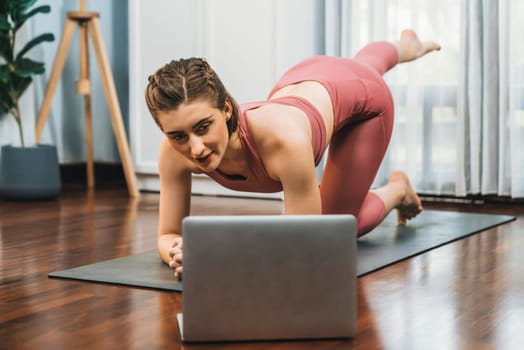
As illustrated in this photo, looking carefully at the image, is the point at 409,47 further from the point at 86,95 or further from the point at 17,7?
the point at 86,95

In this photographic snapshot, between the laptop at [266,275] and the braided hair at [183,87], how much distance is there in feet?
0.85

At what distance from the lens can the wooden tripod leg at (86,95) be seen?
12.8 feet

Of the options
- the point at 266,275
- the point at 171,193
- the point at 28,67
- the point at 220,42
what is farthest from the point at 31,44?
the point at 266,275

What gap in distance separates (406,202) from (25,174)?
5.82 ft

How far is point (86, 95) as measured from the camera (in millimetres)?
4094

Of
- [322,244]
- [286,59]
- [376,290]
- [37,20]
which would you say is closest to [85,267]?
[376,290]

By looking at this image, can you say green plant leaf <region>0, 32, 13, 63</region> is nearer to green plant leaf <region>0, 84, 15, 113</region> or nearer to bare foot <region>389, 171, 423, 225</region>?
green plant leaf <region>0, 84, 15, 113</region>

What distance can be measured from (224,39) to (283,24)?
30cm

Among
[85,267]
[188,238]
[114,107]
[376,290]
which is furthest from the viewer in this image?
[114,107]

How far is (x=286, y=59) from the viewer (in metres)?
3.57

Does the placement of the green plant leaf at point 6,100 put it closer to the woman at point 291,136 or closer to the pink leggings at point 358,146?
the woman at point 291,136

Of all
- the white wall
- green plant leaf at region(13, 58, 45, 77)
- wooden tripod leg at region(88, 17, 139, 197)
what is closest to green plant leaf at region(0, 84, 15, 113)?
green plant leaf at region(13, 58, 45, 77)

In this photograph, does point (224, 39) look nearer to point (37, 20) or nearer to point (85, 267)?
point (37, 20)

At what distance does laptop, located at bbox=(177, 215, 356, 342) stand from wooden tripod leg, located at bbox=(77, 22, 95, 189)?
2.73 meters
